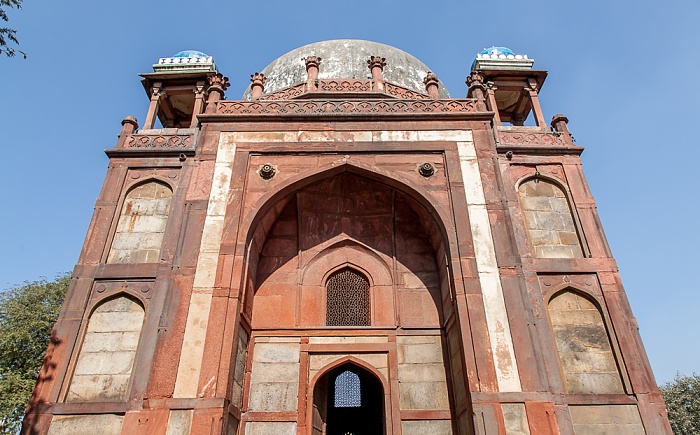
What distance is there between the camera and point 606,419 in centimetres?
811

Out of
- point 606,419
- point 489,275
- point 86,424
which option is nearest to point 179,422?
point 86,424

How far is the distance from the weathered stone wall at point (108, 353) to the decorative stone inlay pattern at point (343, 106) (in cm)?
506

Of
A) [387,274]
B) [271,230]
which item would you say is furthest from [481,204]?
[271,230]

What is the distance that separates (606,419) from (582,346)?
125 cm

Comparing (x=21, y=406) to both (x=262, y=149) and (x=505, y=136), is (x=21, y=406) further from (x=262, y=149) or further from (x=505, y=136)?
(x=505, y=136)

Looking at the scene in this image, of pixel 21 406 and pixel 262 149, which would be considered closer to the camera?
pixel 262 149

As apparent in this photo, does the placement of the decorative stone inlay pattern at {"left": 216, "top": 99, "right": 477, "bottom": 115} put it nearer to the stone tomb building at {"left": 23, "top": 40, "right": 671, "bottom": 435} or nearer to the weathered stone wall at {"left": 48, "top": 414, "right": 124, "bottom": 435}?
the stone tomb building at {"left": 23, "top": 40, "right": 671, "bottom": 435}

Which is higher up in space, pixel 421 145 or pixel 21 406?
pixel 421 145

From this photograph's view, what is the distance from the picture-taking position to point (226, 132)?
11.3 meters

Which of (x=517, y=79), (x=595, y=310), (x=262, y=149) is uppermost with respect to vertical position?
(x=517, y=79)

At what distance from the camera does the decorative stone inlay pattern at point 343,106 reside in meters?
11.6

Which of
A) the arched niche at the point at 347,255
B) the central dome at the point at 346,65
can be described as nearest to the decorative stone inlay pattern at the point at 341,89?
the central dome at the point at 346,65

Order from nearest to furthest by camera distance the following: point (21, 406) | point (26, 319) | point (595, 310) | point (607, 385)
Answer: point (607, 385), point (595, 310), point (21, 406), point (26, 319)

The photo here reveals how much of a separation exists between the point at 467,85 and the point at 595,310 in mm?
6354
